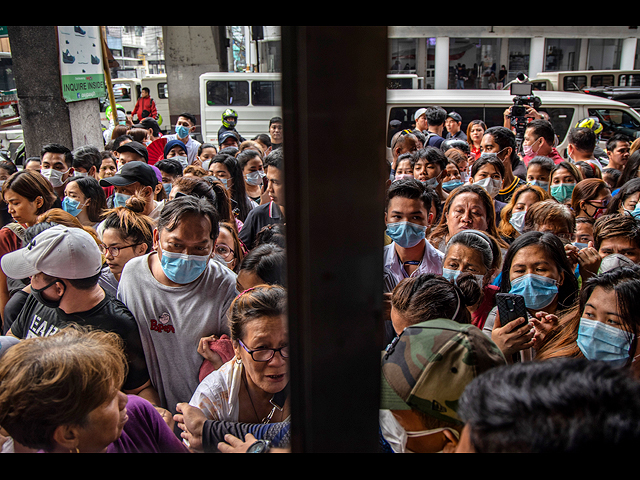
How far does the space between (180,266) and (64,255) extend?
48cm

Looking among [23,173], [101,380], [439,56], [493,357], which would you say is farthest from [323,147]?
[439,56]

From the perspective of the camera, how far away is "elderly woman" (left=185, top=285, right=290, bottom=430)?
6.12 ft

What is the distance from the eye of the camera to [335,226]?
2.77ft

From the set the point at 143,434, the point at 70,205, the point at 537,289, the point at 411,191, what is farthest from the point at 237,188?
the point at 143,434

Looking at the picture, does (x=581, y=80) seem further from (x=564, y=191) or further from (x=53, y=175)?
(x=53, y=175)

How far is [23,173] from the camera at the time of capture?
336 cm

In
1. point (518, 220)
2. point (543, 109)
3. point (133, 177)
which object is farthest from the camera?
point (543, 109)

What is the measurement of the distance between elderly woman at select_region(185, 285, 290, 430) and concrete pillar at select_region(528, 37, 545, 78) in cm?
2461

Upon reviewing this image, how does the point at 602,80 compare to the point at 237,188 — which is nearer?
the point at 237,188

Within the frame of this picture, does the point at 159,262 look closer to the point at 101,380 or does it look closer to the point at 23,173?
the point at 101,380

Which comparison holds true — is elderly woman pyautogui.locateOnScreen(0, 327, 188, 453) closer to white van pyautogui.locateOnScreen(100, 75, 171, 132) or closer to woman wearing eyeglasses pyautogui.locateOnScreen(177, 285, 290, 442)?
woman wearing eyeglasses pyautogui.locateOnScreen(177, 285, 290, 442)

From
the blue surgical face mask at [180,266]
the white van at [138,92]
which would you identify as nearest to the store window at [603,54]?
the white van at [138,92]

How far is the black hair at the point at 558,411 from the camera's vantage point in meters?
0.82

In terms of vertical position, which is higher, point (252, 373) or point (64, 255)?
point (64, 255)
